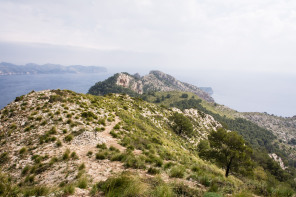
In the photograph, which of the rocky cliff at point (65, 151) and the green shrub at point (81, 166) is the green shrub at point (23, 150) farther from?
the green shrub at point (81, 166)

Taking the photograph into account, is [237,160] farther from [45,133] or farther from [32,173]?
[45,133]

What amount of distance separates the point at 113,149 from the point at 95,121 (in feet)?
25.3

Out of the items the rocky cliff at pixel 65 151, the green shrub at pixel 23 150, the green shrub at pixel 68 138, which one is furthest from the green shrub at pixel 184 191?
the green shrub at pixel 23 150

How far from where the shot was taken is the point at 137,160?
1048cm

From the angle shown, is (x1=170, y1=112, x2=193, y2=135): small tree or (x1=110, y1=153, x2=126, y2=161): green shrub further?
(x1=170, y1=112, x2=193, y2=135): small tree

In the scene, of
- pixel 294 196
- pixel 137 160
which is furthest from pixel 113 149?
pixel 294 196

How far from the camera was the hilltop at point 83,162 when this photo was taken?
6.41 metres

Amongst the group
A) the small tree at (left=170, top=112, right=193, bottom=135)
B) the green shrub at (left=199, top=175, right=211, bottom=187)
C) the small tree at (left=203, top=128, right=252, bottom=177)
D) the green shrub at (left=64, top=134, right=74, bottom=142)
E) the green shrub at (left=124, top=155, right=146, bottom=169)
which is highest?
the green shrub at (left=199, top=175, right=211, bottom=187)

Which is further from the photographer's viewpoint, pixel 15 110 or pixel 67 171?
pixel 15 110

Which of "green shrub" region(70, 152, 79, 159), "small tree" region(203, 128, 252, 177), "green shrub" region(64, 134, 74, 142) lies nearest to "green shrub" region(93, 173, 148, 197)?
"green shrub" region(70, 152, 79, 159)

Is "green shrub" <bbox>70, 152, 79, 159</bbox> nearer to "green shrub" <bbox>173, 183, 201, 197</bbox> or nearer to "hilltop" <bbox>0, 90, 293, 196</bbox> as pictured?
"hilltop" <bbox>0, 90, 293, 196</bbox>

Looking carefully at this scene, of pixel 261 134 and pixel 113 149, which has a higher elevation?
pixel 113 149

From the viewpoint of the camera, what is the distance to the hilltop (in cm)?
641

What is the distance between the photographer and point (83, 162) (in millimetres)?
9953
